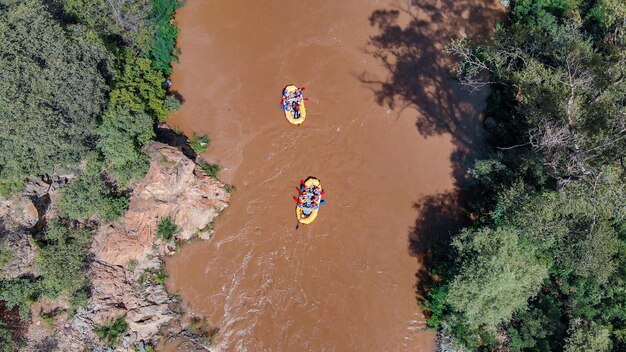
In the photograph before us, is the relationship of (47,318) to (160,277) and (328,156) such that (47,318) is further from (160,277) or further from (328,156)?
(328,156)

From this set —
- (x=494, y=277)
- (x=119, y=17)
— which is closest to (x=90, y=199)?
(x=119, y=17)

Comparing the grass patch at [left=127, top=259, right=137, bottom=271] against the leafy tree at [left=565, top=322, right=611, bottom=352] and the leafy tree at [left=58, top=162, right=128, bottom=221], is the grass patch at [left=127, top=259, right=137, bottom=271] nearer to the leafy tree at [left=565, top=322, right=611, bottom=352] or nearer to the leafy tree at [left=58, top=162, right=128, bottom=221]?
the leafy tree at [left=58, top=162, right=128, bottom=221]

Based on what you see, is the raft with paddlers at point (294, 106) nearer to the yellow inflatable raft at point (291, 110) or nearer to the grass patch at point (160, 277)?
the yellow inflatable raft at point (291, 110)

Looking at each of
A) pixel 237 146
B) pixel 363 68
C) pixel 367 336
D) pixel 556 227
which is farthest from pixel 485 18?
pixel 367 336

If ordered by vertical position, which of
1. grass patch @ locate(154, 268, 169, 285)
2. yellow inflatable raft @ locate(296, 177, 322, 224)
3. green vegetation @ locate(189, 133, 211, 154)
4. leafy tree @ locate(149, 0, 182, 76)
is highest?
leafy tree @ locate(149, 0, 182, 76)

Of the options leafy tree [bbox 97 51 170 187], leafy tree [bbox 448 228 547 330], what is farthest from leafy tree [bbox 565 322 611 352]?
leafy tree [bbox 97 51 170 187]

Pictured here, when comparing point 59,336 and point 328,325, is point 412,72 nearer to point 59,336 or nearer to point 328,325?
point 328,325
